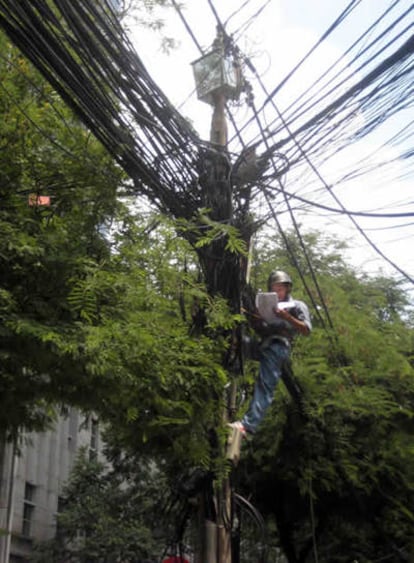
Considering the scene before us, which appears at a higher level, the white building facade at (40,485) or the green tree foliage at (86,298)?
the green tree foliage at (86,298)

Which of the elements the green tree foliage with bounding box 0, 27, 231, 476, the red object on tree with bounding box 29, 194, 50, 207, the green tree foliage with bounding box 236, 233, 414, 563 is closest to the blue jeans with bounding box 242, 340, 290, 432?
the green tree foliage with bounding box 0, 27, 231, 476

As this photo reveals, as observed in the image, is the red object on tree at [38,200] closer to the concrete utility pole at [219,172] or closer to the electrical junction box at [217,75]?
the concrete utility pole at [219,172]

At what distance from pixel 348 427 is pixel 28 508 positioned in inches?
602

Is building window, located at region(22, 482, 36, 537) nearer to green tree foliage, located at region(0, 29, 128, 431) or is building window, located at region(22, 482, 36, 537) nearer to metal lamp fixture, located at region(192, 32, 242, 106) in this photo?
green tree foliage, located at region(0, 29, 128, 431)

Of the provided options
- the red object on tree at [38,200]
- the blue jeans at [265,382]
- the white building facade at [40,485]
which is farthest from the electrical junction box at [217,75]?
the white building facade at [40,485]

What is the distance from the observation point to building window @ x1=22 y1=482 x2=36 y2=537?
2384 centimetres

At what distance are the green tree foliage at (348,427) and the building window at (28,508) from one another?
12.2m

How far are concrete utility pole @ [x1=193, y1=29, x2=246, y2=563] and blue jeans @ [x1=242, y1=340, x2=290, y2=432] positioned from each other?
0.21 meters

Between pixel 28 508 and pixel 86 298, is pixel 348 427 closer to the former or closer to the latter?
pixel 86 298

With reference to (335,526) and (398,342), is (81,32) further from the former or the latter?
(335,526)

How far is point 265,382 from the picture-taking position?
25.3 ft

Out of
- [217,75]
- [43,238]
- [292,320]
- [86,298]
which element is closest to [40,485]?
[217,75]

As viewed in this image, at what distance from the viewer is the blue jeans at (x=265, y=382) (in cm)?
742

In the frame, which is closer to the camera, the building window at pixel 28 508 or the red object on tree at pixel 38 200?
the red object on tree at pixel 38 200
